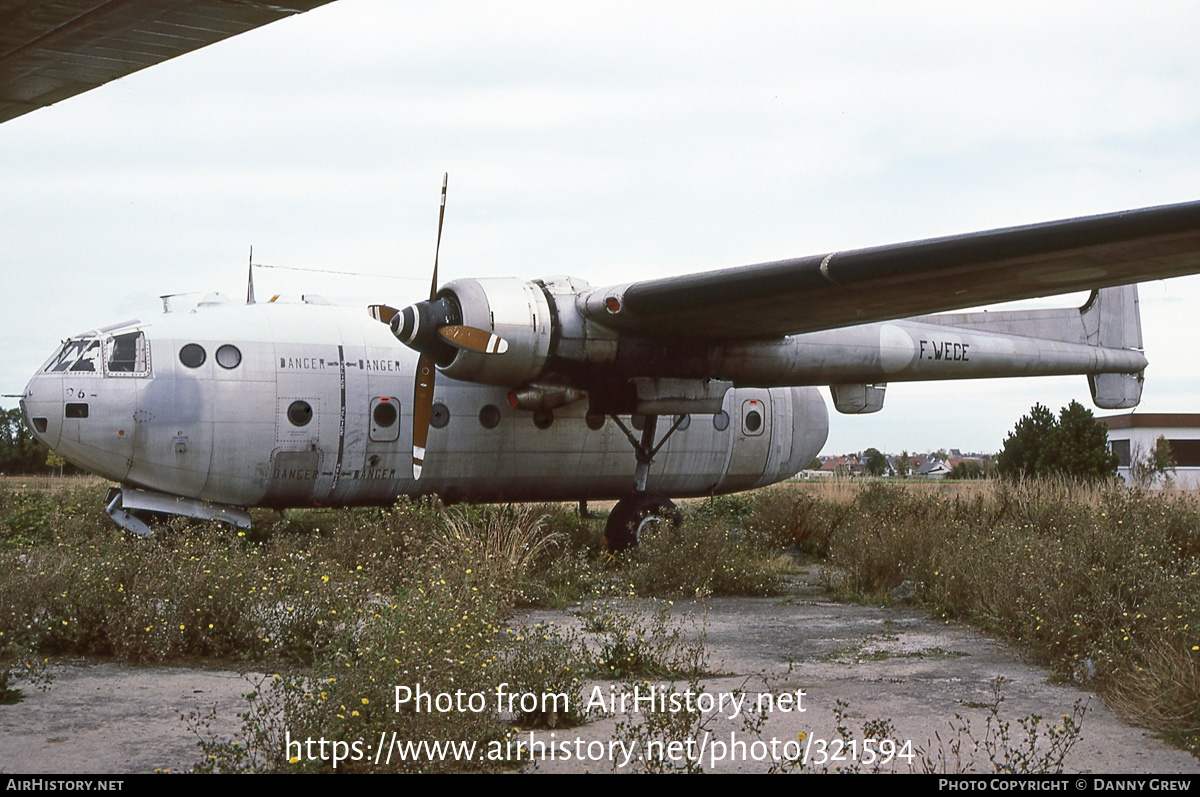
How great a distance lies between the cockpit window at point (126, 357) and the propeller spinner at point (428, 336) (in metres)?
3.10

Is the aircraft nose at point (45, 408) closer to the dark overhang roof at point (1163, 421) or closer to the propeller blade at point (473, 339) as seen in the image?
the propeller blade at point (473, 339)

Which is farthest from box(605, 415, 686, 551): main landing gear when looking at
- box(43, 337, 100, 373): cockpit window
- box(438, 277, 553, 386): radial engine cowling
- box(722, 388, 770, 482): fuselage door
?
box(43, 337, 100, 373): cockpit window

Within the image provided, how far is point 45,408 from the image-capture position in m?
12.9

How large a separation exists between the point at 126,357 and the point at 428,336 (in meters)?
3.96

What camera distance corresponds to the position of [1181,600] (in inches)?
310

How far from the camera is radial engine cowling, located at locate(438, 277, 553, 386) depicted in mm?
12922

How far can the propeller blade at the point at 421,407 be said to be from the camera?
13.8 meters

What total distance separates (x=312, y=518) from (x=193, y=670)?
12.4 m

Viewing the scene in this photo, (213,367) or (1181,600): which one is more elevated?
(213,367)

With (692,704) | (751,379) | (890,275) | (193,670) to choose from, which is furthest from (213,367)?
(692,704)

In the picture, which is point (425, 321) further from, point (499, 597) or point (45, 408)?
point (45, 408)

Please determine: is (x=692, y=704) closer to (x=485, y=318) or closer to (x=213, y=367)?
(x=485, y=318)

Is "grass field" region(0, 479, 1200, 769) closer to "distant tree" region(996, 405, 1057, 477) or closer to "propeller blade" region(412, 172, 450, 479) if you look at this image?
"propeller blade" region(412, 172, 450, 479)

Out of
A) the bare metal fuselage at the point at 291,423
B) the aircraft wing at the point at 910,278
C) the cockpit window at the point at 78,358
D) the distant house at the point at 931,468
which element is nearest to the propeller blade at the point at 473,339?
the aircraft wing at the point at 910,278
